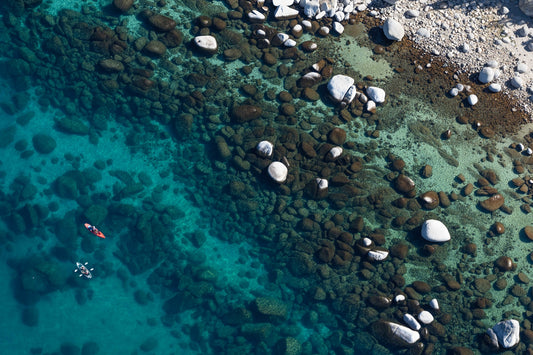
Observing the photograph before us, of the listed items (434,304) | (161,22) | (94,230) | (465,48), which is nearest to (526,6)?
(465,48)

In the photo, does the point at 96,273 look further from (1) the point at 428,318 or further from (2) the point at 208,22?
(1) the point at 428,318

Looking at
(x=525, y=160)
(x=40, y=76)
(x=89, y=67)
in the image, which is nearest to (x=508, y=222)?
(x=525, y=160)

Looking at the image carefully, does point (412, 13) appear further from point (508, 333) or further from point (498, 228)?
point (508, 333)

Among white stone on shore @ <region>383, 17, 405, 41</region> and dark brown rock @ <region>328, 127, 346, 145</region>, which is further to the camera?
white stone on shore @ <region>383, 17, 405, 41</region>

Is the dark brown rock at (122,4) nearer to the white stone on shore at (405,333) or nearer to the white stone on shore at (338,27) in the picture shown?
the white stone on shore at (338,27)

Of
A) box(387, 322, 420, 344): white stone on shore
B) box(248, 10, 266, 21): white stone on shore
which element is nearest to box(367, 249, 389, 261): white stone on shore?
box(387, 322, 420, 344): white stone on shore

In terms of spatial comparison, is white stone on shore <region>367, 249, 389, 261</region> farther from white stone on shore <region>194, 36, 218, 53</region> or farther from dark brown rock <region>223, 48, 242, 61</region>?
white stone on shore <region>194, 36, 218, 53</region>
